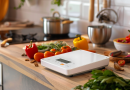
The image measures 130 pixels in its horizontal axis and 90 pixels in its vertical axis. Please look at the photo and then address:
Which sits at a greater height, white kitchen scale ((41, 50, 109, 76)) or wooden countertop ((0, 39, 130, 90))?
white kitchen scale ((41, 50, 109, 76))

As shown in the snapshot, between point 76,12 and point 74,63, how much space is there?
3.91ft

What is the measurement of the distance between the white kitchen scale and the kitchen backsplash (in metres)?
0.66

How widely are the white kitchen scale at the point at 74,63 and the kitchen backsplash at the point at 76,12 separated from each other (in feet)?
2.16

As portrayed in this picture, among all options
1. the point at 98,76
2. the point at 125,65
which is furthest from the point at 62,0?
the point at 98,76

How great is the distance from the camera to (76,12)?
2.11 meters

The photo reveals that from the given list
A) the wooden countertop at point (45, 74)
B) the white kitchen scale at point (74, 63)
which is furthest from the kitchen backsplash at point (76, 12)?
the white kitchen scale at point (74, 63)

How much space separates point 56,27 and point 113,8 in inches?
20.8

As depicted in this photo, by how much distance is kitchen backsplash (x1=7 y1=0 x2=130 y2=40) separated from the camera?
5.34 feet

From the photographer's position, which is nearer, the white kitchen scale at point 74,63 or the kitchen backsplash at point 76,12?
the white kitchen scale at point 74,63

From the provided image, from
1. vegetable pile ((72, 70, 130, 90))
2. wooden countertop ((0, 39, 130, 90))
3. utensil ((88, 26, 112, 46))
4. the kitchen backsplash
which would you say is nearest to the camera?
vegetable pile ((72, 70, 130, 90))

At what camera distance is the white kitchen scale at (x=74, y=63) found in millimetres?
937

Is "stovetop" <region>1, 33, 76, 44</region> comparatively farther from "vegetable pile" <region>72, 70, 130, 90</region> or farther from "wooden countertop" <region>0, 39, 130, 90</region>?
"vegetable pile" <region>72, 70, 130, 90</region>

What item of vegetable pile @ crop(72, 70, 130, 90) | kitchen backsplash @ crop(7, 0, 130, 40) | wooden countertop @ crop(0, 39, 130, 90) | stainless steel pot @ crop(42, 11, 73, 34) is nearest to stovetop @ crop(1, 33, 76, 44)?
stainless steel pot @ crop(42, 11, 73, 34)

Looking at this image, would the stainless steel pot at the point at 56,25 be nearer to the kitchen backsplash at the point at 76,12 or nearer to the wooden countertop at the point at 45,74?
the kitchen backsplash at the point at 76,12
